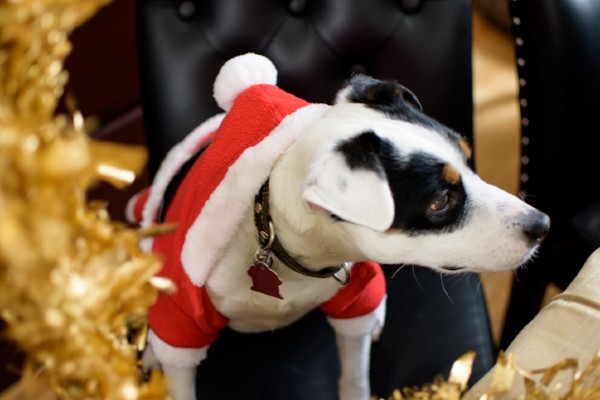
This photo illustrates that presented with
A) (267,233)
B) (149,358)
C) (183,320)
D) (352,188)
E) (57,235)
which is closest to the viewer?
(57,235)

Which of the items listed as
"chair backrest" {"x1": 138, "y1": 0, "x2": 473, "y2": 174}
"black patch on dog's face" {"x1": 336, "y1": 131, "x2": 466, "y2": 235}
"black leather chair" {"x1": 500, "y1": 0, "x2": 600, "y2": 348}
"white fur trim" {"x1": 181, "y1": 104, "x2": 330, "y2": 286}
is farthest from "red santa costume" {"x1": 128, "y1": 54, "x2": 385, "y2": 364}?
"black leather chair" {"x1": 500, "y1": 0, "x2": 600, "y2": 348}

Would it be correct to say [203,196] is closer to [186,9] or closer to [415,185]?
[415,185]

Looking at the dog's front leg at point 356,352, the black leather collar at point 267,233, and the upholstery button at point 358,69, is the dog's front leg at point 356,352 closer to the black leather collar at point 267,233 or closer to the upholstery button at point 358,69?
the black leather collar at point 267,233

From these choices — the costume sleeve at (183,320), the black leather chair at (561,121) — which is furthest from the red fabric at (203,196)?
the black leather chair at (561,121)

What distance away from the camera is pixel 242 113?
777 millimetres

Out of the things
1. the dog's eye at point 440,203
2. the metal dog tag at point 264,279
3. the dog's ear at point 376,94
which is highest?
the dog's ear at point 376,94

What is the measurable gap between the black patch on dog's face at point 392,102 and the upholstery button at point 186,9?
387 mm

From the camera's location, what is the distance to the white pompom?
815 millimetres

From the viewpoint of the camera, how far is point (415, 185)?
0.69m

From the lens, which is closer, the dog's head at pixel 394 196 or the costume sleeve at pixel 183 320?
the dog's head at pixel 394 196

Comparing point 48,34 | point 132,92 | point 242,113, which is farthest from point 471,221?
point 132,92

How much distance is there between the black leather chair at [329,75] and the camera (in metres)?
0.98

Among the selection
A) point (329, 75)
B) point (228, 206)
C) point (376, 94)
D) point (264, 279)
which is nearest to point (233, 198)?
point (228, 206)

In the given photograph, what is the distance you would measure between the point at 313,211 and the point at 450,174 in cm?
16
